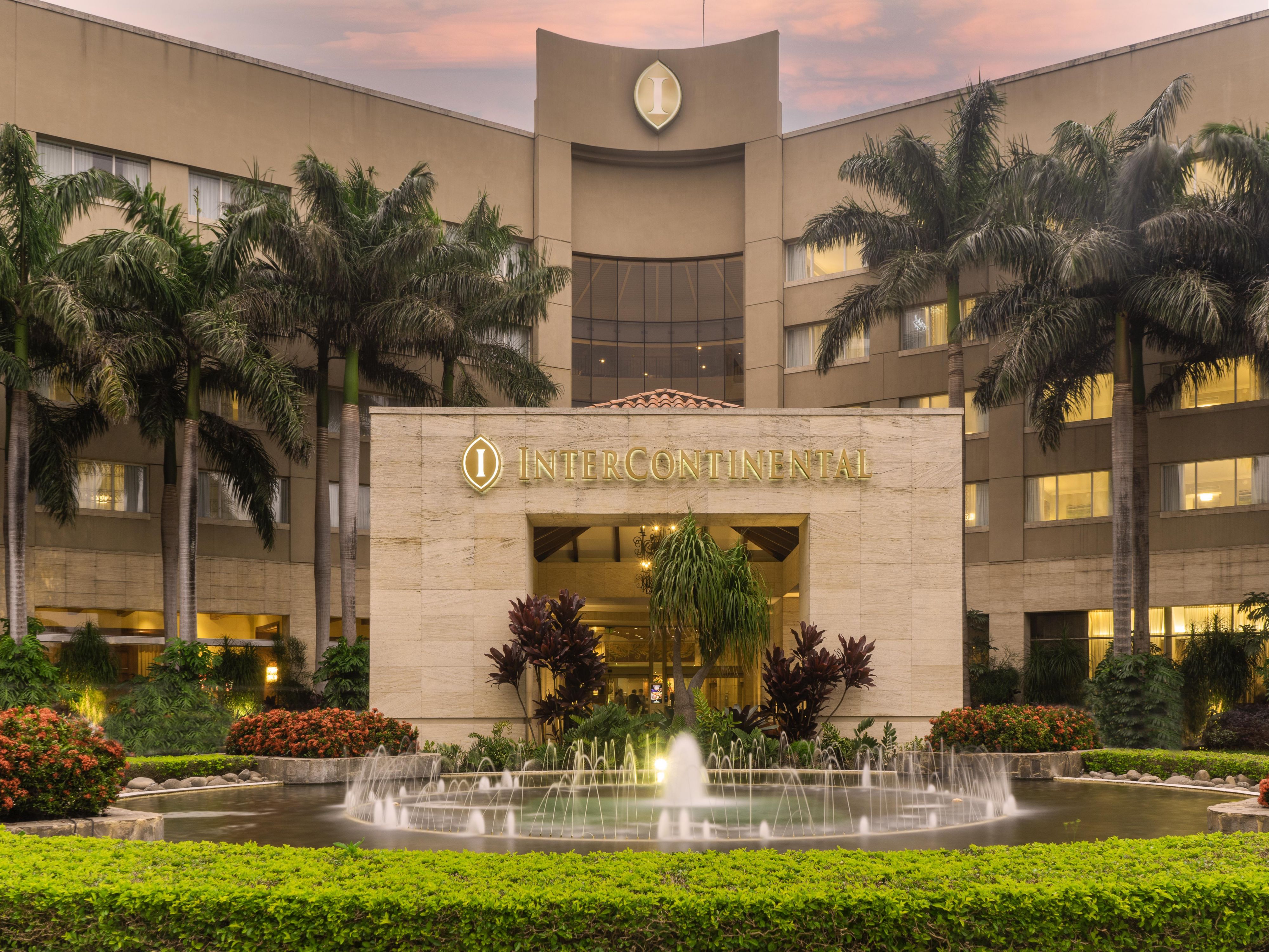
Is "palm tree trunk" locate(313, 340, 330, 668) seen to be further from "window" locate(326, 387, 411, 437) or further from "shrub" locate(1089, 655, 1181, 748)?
"shrub" locate(1089, 655, 1181, 748)

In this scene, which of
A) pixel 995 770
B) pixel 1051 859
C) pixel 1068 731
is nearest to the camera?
pixel 1051 859

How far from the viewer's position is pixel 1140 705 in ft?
82.1

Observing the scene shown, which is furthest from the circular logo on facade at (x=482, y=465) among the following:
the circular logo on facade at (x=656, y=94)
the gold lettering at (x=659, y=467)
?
the circular logo on facade at (x=656, y=94)

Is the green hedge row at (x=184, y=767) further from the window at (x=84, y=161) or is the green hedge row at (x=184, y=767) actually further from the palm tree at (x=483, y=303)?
the window at (x=84, y=161)

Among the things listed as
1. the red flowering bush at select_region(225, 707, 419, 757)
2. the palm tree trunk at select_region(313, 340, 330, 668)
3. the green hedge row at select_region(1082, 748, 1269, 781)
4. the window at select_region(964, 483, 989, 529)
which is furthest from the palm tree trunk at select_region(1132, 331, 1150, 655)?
the palm tree trunk at select_region(313, 340, 330, 668)

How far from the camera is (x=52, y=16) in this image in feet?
112

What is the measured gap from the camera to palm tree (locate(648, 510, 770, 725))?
65.9ft

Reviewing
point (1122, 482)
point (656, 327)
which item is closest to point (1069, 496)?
point (1122, 482)

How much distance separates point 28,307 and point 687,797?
1836cm

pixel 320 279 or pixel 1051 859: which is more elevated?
pixel 320 279

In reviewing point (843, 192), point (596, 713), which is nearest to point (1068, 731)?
point (596, 713)

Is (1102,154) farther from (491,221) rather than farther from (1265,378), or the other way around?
(491,221)

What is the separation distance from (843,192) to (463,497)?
2412 cm

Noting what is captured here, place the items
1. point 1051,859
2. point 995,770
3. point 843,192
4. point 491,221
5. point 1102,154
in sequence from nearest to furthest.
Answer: point 1051,859 < point 995,770 < point 1102,154 < point 491,221 < point 843,192
